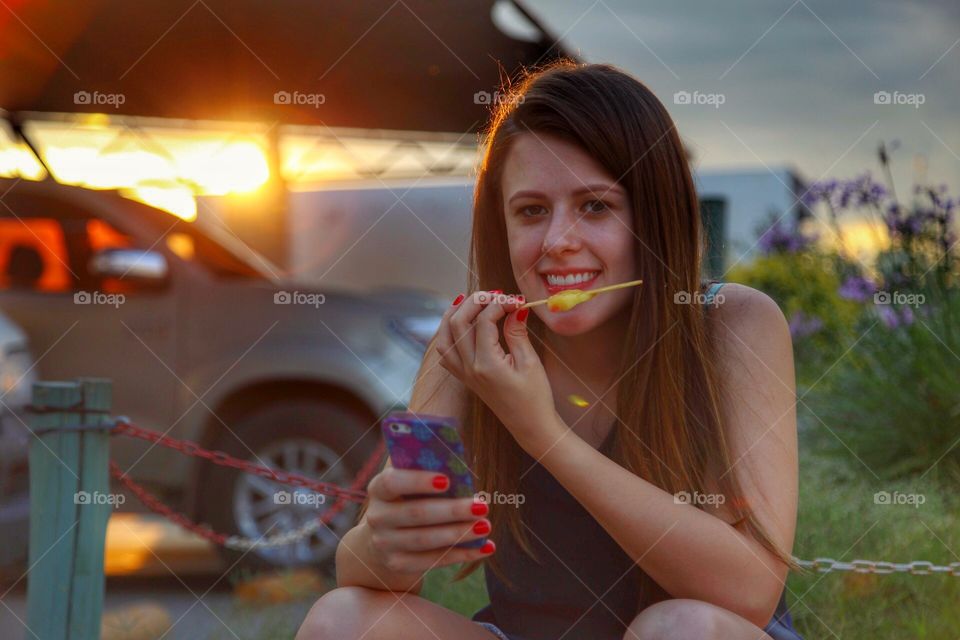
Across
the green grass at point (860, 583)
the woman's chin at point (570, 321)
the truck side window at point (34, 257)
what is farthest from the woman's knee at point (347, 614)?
the truck side window at point (34, 257)

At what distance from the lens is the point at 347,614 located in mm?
2072

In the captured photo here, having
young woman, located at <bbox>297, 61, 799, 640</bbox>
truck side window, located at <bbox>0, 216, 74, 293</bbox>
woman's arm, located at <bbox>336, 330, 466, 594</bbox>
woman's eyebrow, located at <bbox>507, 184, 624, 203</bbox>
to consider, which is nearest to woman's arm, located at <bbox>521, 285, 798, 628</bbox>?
young woman, located at <bbox>297, 61, 799, 640</bbox>

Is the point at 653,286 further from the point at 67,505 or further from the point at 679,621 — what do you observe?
the point at 67,505

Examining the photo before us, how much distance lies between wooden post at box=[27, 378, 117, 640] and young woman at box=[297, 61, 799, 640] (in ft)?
2.91

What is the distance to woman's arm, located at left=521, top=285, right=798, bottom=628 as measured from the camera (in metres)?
1.90

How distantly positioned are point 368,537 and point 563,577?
413 mm

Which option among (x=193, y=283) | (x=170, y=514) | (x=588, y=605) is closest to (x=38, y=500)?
(x=170, y=514)

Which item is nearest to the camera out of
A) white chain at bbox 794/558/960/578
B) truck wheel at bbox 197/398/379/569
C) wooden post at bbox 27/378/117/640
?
white chain at bbox 794/558/960/578

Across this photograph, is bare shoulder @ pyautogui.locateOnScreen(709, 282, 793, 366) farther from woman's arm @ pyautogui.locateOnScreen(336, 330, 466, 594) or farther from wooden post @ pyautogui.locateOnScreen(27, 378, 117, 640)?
wooden post @ pyautogui.locateOnScreen(27, 378, 117, 640)

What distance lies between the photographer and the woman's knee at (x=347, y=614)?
2062 millimetres

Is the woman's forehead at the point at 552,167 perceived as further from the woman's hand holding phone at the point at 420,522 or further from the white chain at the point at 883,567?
the white chain at the point at 883,567

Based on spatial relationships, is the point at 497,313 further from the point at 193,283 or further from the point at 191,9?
the point at 191,9

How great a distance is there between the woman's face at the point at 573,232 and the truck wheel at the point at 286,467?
302 centimetres

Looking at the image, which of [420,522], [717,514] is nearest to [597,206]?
[717,514]
